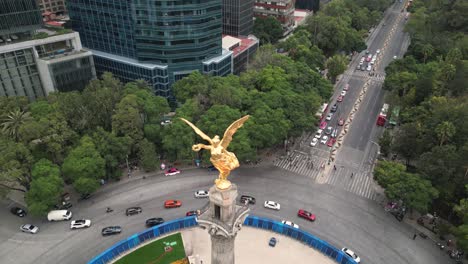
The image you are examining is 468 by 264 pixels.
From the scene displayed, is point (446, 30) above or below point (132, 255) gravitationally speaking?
above

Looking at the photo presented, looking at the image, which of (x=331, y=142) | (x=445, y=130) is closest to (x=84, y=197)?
(x=331, y=142)

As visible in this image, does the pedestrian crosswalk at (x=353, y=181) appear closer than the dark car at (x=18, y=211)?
No

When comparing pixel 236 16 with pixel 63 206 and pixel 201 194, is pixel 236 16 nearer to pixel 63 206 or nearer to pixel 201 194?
pixel 201 194

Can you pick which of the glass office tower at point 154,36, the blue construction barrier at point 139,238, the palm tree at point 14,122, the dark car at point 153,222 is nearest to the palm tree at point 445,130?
the blue construction barrier at point 139,238

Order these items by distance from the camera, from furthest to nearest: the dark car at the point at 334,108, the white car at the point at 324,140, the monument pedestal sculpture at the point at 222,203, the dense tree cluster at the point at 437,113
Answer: the dark car at the point at 334,108 → the white car at the point at 324,140 → the dense tree cluster at the point at 437,113 → the monument pedestal sculpture at the point at 222,203

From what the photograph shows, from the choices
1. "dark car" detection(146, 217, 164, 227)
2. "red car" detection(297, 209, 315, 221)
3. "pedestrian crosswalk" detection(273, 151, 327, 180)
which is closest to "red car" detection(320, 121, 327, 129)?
"pedestrian crosswalk" detection(273, 151, 327, 180)

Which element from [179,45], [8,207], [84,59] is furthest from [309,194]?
[84,59]

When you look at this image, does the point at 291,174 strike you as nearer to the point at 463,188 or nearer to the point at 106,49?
the point at 463,188

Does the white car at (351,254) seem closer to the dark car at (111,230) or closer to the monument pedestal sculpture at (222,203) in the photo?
the monument pedestal sculpture at (222,203)

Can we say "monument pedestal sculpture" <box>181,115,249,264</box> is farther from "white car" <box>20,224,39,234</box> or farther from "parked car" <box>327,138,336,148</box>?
"parked car" <box>327,138,336,148</box>
